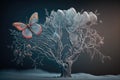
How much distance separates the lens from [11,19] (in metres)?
4.04

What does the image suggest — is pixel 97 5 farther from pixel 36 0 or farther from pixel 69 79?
pixel 69 79

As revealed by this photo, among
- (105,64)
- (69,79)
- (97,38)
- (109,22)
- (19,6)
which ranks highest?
(19,6)

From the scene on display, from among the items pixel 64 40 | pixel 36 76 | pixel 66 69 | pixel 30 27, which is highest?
pixel 30 27

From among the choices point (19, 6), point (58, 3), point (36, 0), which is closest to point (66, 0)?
point (58, 3)

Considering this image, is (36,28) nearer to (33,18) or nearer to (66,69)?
(33,18)

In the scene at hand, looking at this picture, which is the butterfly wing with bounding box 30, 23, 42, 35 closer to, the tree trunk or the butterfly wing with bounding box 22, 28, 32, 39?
the butterfly wing with bounding box 22, 28, 32, 39

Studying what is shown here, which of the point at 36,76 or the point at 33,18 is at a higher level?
the point at 33,18

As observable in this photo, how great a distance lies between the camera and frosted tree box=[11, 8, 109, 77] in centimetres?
401

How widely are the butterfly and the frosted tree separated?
0.07 m

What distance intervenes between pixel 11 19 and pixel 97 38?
157 centimetres

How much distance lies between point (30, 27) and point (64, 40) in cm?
65

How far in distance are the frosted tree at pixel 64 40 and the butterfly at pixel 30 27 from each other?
0.24 feet

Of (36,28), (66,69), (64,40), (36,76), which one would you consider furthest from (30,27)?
(66,69)

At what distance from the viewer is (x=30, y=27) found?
404 centimetres
